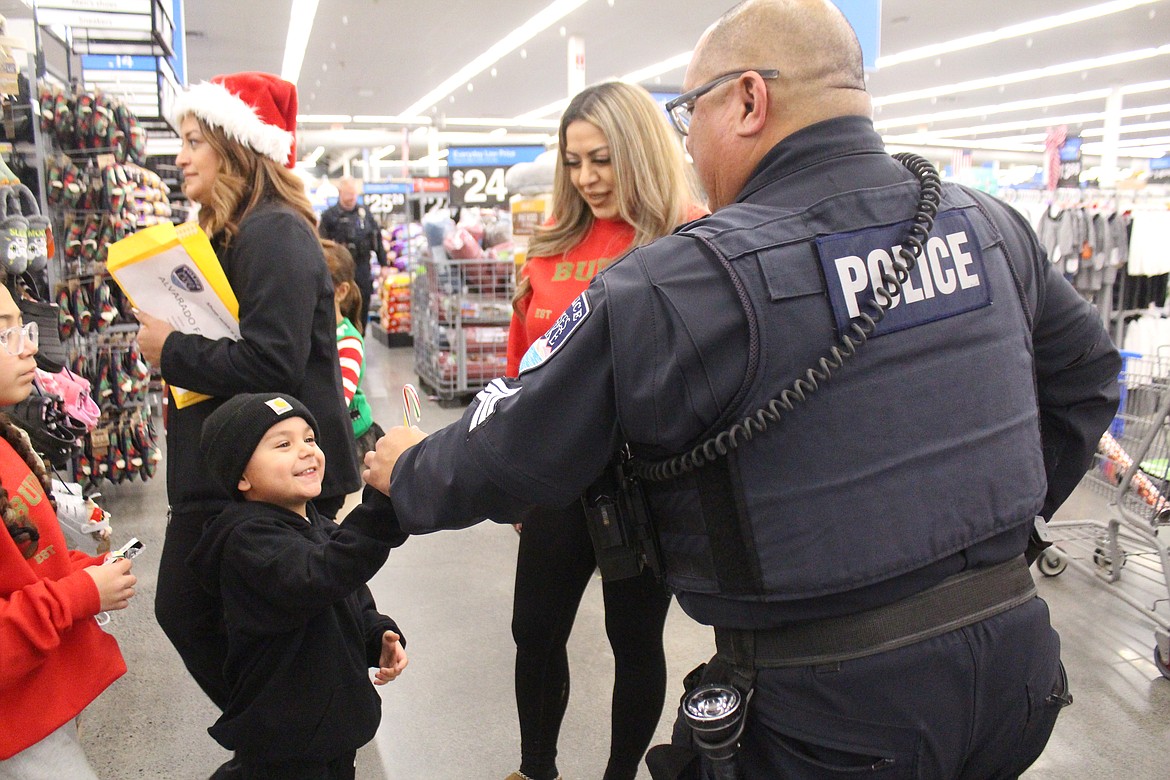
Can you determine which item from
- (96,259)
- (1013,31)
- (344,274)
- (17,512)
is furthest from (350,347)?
(1013,31)

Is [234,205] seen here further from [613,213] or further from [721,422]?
[721,422]

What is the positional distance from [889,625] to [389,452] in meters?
0.73

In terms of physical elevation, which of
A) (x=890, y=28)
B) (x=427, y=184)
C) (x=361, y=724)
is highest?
(x=890, y=28)

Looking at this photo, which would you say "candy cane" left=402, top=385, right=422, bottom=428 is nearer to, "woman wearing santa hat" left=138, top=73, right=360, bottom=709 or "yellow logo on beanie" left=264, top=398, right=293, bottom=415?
"yellow logo on beanie" left=264, top=398, right=293, bottom=415

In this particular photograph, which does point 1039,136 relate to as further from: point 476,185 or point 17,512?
point 17,512

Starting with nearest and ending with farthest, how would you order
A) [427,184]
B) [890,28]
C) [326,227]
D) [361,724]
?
[361,724] → [326,227] → [890,28] → [427,184]

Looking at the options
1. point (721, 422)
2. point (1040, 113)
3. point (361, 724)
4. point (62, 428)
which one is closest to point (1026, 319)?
point (721, 422)

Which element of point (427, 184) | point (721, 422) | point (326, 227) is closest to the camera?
point (721, 422)

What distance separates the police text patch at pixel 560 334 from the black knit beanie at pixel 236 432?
75 cm

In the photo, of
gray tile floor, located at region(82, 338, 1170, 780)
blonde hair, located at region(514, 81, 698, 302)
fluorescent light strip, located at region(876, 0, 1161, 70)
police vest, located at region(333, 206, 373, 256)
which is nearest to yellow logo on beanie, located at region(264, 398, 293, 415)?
blonde hair, located at region(514, 81, 698, 302)

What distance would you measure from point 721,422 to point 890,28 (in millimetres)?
13037

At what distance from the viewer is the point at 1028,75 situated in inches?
607

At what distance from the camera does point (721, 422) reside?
103 centimetres

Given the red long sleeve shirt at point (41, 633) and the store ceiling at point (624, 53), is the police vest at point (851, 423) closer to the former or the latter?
the red long sleeve shirt at point (41, 633)
